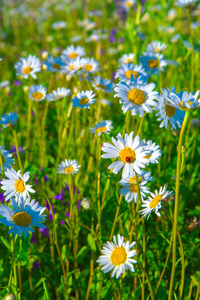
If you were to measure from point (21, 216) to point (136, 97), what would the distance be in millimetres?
634

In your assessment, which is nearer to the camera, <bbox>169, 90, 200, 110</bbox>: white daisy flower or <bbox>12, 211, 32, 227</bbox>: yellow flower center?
<bbox>169, 90, 200, 110</bbox>: white daisy flower

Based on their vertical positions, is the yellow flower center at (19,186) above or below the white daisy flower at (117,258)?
above

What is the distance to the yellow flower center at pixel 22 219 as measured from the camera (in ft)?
3.08

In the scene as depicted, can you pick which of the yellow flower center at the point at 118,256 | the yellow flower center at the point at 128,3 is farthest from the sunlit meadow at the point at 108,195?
the yellow flower center at the point at 128,3

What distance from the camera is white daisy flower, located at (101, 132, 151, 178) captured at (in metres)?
0.95

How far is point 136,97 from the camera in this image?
111 centimetres

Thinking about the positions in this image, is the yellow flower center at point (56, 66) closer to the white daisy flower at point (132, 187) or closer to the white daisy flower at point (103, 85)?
the white daisy flower at point (103, 85)

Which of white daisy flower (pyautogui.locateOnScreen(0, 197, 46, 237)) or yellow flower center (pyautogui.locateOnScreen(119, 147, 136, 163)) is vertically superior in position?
yellow flower center (pyautogui.locateOnScreen(119, 147, 136, 163))

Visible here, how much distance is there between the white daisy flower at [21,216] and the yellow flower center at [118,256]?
0.26m

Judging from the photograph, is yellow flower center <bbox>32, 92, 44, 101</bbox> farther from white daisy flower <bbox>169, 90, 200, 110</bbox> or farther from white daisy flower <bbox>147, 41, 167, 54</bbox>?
white daisy flower <bbox>169, 90, 200, 110</bbox>

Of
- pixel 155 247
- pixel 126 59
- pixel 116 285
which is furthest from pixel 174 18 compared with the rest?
pixel 116 285

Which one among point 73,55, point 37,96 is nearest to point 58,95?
point 37,96

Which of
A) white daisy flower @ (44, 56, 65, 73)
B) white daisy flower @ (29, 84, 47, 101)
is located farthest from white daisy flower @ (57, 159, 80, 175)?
white daisy flower @ (44, 56, 65, 73)

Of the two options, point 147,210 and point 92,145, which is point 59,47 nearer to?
point 92,145
